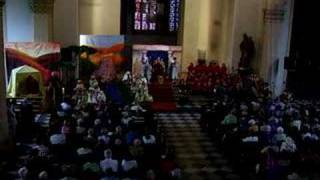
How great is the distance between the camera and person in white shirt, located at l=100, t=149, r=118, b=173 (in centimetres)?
1035

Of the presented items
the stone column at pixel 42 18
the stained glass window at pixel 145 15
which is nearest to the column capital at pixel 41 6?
the stone column at pixel 42 18

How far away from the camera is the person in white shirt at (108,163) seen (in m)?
10.4

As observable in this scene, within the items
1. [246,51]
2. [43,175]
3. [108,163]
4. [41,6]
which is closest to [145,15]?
[246,51]

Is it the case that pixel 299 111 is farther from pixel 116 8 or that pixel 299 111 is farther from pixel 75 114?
pixel 116 8

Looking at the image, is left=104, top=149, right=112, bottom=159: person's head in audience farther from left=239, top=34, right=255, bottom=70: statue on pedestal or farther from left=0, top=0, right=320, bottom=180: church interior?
left=239, top=34, right=255, bottom=70: statue on pedestal

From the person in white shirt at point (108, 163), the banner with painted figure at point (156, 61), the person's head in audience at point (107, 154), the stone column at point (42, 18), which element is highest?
the stone column at point (42, 18)

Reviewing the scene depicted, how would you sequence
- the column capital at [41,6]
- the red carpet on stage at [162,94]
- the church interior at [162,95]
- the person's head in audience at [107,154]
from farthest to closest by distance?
the red carpet on stage at [162,94] → the column capital at [41,6] → the church interior at [162,95] → the person's head in audience at [107,154]

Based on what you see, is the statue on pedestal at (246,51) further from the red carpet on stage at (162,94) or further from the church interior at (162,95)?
the red carpet on stage at (162,94)

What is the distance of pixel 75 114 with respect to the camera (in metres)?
14.2

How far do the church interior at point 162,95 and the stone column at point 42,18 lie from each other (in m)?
0.04

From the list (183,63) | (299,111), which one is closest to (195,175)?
(299,111)

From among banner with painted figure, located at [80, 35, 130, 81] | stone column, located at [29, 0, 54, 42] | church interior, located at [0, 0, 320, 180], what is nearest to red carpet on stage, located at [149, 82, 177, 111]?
church interior, located at [0, 0, 320, 180]

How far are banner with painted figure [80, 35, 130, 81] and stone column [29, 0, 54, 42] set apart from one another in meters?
1.84

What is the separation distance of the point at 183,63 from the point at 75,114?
1252 centimetres
